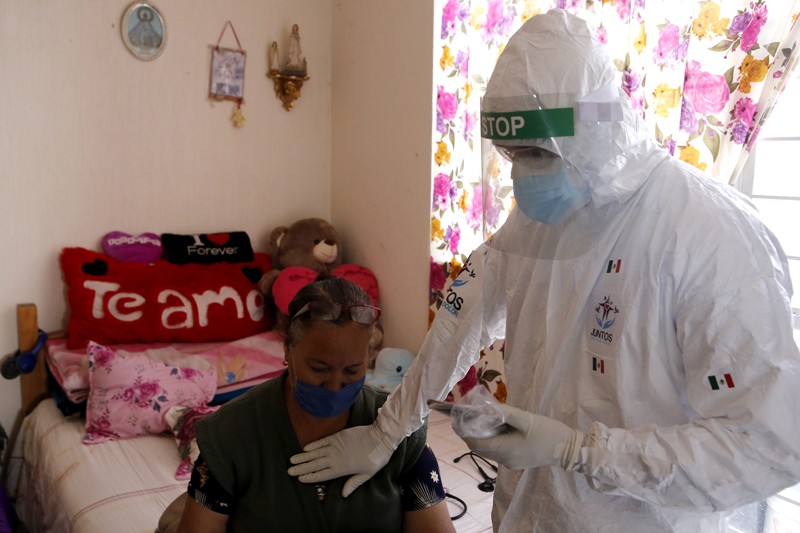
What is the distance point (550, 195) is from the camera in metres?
1.11

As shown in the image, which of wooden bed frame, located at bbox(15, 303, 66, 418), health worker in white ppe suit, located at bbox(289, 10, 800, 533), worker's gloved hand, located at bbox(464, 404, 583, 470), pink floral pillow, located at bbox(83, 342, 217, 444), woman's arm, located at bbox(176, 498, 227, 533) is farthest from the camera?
wooden bed frame, located at bbox(15, 303, 66, 418)

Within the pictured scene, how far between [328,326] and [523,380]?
39 cm

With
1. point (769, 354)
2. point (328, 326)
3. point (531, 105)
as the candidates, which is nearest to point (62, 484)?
point (328, 326)

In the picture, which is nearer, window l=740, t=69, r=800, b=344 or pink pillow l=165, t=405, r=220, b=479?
window l=740, t=69, r=800, b=344

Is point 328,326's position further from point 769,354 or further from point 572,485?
point 769,354

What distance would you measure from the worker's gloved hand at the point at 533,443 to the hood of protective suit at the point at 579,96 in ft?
1.26

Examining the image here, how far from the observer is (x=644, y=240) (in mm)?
1052

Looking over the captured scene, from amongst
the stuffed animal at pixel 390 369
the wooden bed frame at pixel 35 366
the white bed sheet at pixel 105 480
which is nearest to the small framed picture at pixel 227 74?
the wooden bed frame at pixel 35 366

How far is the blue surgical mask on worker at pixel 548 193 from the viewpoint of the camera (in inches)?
43.2

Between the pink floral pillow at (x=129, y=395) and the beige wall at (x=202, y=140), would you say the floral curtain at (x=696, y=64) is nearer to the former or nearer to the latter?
the beige wall at (x=202, y=140)

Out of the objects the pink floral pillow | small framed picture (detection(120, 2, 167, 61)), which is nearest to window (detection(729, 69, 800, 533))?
the pink floral pillow

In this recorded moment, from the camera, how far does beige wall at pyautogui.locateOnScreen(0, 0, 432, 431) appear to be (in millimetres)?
2537

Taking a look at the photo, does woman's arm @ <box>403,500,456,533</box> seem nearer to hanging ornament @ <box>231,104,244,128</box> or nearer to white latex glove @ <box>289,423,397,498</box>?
white latex glove @ <box>289,423,397,498</box>

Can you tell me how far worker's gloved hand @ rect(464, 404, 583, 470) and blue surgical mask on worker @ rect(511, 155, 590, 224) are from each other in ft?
1.13
